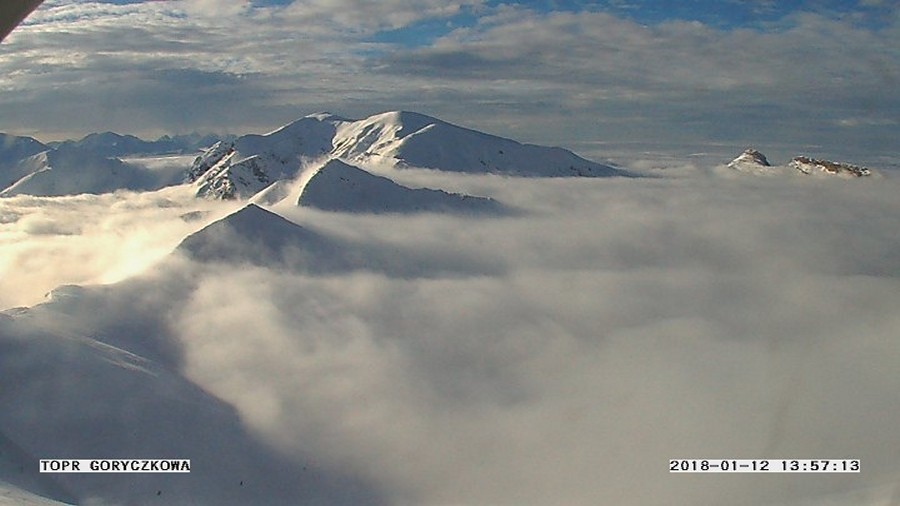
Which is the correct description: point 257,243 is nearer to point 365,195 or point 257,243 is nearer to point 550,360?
point 550,360

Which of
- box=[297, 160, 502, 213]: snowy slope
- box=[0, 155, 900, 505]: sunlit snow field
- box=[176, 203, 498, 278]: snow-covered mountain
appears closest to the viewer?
box=[0, 155, 900, 505]: sunlit snow field

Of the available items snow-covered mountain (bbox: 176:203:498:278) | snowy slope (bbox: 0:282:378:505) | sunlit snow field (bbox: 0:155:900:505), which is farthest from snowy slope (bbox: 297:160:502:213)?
snowy slope (bbox: 0:282:378:505)

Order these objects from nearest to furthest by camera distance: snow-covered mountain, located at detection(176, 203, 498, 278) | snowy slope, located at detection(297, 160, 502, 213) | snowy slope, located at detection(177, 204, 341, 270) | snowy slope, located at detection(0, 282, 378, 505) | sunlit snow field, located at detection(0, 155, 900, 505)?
snowy slope, located at detection(0, 282, 378, 505)
sunlit snow field, located at detection(0, 155, 900, 505)
snowy slope, located at detection(177, 204, 341, 270)
snow-covered mountain, located at detection(176, 203, 498, 278)
snowy slope, located at detection(297, 160, 502, 213)

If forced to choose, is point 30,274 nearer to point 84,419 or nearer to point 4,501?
point 84,419

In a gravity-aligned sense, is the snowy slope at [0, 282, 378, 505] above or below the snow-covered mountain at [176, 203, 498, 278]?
above

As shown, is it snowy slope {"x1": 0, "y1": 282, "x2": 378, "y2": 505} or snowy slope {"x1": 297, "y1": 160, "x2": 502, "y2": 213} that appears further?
snowy slope {"x1": 297, "y1": 160, "x2": 502, "y2": 213}

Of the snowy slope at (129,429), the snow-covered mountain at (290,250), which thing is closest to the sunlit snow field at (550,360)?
the snowy slope at (129,429)

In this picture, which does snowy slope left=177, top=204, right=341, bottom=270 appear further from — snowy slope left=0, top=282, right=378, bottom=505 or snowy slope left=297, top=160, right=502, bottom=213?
snowy slope left=0, top=282, right=378, bottom=505

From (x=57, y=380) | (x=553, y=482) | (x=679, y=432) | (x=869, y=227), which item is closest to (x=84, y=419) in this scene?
(x=57, y=380)

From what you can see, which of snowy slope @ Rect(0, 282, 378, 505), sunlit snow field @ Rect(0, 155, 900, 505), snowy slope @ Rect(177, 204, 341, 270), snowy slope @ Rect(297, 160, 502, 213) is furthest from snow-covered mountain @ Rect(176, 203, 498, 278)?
snowy slope @ Rect(0, 282, 378, 505)
